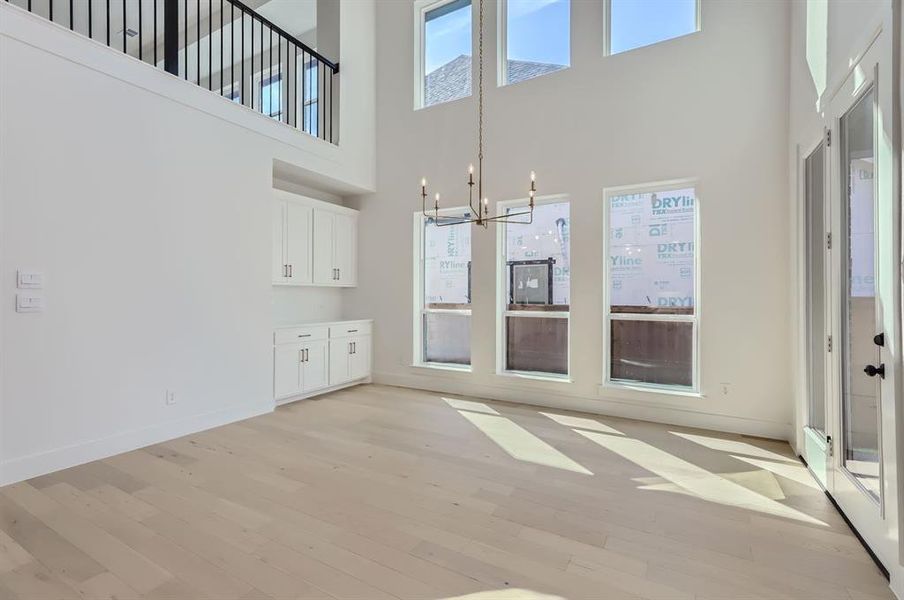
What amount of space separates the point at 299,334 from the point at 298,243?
43.0 inches

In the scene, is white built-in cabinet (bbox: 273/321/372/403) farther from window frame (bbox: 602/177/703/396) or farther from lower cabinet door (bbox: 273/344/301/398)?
window frame (bbox: 602/177/703/396)

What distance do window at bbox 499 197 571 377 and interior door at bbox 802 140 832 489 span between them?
6.77 ft

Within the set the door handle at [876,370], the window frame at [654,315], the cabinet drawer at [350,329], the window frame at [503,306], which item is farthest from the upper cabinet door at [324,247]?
the door handle at [876,370]

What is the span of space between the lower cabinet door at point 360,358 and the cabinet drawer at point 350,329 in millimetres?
82

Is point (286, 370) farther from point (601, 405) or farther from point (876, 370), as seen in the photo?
point (876, 370)

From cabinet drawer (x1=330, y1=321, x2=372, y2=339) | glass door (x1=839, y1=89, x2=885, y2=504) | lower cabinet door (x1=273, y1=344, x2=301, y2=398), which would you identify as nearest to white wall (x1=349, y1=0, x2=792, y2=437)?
cabinet drawer (x1=330, y1=321, x2=372, y2=339)

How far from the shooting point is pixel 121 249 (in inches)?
137

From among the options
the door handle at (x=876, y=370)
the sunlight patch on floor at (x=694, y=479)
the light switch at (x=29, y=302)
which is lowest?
the sunlight patch on floor at (x=694, y=479)

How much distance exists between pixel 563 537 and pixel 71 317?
363cm

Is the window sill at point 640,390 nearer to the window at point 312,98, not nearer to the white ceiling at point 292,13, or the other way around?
the window at point 312,98

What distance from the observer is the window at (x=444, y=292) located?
5.55m

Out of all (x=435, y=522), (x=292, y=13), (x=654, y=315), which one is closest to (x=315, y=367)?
(x=435, y=522)

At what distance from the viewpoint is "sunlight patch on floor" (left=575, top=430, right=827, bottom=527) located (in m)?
2.57

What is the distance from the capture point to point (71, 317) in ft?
10.5
